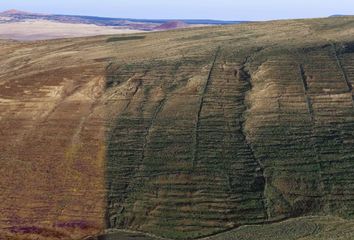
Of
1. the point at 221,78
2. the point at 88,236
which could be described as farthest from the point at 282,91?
the point at 88,236

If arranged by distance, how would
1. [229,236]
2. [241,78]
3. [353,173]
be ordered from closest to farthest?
[229,236] → [353,173] → [241,78]

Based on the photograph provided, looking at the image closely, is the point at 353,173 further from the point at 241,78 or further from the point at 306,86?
the point at 241,78

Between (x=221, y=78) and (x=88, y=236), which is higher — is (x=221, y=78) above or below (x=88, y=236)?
above

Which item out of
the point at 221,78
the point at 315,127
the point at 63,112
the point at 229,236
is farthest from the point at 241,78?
the point at 229,236

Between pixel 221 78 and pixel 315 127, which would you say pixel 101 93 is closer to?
pixel 221 78

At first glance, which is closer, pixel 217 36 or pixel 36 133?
pixel 36 133

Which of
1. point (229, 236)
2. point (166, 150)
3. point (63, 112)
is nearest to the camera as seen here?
point (229, 236)
